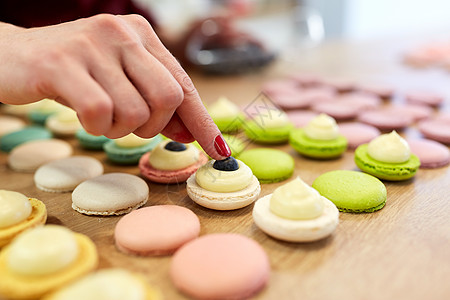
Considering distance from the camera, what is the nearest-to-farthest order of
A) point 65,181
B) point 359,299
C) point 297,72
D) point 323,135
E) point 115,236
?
1. point 359,299
2. point 115,236
3. point 65,181
4. point 323,135
5. point 297,72

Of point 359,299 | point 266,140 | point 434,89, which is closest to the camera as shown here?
point 359,299

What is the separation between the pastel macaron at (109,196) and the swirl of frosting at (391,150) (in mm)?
753

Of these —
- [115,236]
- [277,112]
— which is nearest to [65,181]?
[115,236]

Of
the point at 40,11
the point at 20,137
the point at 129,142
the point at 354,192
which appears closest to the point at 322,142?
the point at 354,192

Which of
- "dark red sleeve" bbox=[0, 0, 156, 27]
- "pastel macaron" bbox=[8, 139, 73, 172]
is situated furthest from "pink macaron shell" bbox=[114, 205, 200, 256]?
"dark red sleeve" bbox=[0, 0, 156, 27]

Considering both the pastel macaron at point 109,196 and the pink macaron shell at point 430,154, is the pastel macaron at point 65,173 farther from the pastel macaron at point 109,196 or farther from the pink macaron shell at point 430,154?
the pink macaron shell at point 430,154

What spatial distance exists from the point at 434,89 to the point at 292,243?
1.82 metres

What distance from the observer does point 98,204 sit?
111 centimetres

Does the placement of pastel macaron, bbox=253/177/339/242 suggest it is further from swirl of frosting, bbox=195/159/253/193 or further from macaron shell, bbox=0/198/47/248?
macaron shell, bbox=0/198/47/248

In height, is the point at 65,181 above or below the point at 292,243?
above

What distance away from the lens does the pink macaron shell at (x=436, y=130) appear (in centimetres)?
161

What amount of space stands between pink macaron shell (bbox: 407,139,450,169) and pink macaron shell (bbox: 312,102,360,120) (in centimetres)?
41

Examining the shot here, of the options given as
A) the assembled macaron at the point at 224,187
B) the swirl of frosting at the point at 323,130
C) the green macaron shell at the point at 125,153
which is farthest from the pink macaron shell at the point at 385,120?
the green macaron shell at the point at 125,153

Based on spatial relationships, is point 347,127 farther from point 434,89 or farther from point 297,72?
point 297,72
